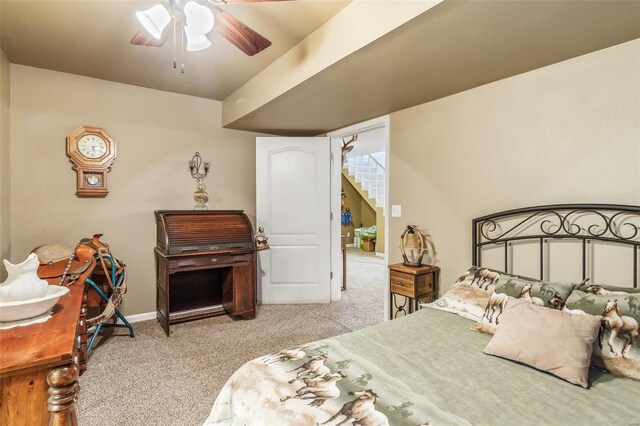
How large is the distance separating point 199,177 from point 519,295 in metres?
3.32

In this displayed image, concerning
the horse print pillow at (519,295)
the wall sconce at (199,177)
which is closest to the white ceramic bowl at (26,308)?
the horse print pillow at (519,295)

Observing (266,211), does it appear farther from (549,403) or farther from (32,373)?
(549,403)

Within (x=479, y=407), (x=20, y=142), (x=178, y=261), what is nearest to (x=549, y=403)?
(x=479, y=407)

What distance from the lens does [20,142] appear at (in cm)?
286

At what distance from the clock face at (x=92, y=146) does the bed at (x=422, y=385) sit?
2865 millimetres

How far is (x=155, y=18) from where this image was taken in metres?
1.47

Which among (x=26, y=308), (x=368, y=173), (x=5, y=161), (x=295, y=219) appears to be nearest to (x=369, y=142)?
(x=368, y=173)

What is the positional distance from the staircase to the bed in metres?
6.76

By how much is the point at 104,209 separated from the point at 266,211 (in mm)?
1696

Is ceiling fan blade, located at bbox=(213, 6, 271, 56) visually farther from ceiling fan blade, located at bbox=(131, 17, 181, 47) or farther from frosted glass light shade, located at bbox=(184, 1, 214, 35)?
ceiling fan blade, located at bbox=(131, 17, 181, 47)

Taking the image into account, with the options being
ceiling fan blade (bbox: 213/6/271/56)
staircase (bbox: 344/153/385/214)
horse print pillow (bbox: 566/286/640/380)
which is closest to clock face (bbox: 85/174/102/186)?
ceiling fan blade (bbox: 213/6/271/56)

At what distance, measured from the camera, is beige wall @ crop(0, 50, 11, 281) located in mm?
2580

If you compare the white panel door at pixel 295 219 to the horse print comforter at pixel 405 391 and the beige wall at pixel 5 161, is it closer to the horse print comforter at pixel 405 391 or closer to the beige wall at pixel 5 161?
the beige wall at pixel 5 161

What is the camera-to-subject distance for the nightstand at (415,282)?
8.63 ft
